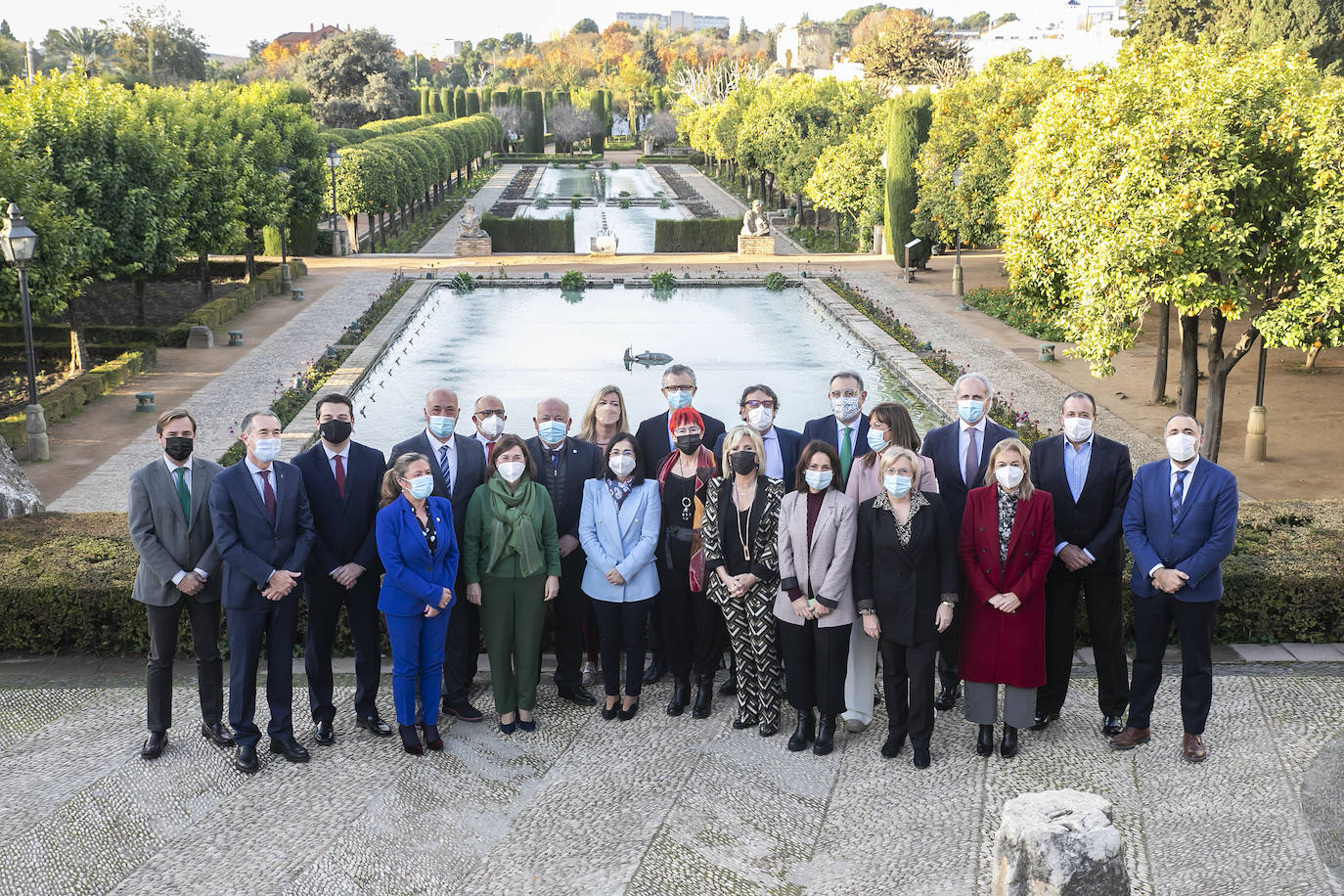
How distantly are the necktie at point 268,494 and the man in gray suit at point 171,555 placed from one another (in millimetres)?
259

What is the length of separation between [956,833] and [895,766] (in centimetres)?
72

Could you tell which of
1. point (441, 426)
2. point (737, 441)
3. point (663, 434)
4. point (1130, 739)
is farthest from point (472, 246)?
point (1130, 739)

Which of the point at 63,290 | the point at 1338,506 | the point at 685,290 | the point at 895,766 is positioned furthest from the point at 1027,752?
the point at 685,290

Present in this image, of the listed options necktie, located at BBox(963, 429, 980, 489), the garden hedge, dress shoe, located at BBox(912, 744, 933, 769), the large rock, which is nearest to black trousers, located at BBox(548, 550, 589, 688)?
dress shoe, located at BBox(912, 744, 933, 769)

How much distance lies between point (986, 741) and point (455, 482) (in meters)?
3.17

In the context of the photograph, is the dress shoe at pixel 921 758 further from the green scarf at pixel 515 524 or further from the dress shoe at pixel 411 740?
the dress shoe at pixel 411 740

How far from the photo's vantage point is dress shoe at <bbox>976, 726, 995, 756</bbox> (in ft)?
21.3

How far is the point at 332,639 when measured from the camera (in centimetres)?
686

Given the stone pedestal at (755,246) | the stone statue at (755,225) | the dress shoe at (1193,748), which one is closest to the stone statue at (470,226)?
the stone pedestal at (755,246)

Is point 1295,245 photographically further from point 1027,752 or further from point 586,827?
point 586,827

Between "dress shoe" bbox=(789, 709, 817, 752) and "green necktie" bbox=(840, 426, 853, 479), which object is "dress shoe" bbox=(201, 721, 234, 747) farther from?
"green necktie" bbox=(840, 426, 853, 479)

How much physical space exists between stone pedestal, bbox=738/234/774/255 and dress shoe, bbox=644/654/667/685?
2693cm

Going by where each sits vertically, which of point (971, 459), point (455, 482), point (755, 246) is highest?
point (755, 246)

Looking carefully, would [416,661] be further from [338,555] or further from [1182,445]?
[1182,445]
